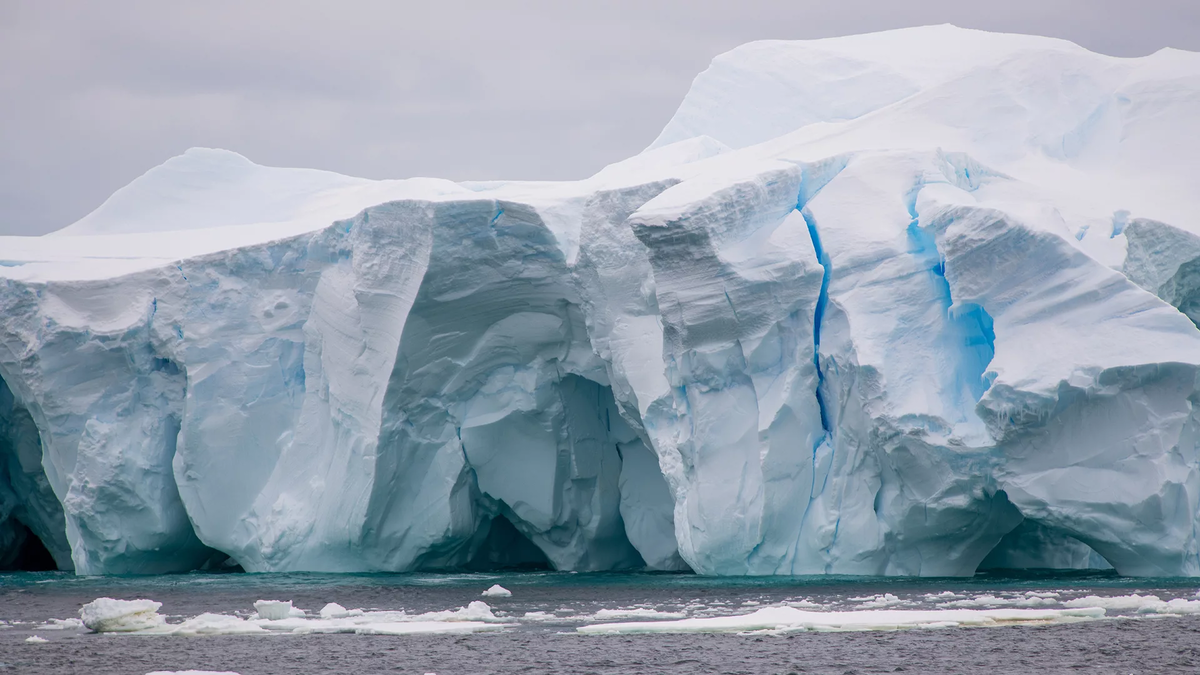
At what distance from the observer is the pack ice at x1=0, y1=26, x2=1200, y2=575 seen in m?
13.0

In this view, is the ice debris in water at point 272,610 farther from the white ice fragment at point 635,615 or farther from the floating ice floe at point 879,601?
the floating ice floe at point 879,601

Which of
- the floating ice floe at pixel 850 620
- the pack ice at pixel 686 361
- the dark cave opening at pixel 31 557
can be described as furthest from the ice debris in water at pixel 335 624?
the dark cave opening at pixel 31 557

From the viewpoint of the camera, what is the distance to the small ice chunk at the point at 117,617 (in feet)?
35.6

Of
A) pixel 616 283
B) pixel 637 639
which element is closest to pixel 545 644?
pixel 637 639

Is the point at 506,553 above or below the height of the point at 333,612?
below

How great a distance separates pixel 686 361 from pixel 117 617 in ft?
21.6

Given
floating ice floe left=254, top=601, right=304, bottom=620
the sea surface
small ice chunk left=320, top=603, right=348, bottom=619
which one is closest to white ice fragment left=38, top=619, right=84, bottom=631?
the sea surface

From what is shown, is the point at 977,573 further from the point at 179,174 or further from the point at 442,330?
the point at 179,174

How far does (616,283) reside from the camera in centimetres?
1560

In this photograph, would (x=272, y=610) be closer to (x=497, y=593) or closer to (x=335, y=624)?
(x=335, y=624)

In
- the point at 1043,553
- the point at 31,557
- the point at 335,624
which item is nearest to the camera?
the point at 335,624

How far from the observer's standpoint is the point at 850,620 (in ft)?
33.3

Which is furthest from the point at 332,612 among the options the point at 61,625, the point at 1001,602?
the point at 1001,602

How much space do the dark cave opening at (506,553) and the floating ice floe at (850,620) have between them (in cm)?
829
